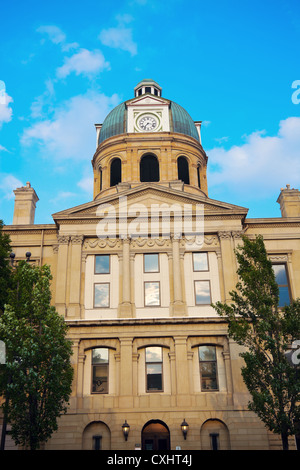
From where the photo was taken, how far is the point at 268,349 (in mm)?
25828

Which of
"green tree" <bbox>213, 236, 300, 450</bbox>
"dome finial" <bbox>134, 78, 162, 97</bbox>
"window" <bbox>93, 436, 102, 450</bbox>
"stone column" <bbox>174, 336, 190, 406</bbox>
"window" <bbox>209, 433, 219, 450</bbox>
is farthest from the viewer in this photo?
"dome finial" <bbox>134, 78, 162, 97</bbox>

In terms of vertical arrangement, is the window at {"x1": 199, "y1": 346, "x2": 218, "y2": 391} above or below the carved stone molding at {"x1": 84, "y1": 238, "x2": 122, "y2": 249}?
below

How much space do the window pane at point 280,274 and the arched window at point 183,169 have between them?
13149 millimetres

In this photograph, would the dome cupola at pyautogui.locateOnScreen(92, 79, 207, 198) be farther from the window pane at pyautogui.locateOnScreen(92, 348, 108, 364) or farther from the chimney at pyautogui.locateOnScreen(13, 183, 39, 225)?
the window pane at pyautogui.locateOnScreen(92, 348, 108, 364)

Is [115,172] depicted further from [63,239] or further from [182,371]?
[182,371]

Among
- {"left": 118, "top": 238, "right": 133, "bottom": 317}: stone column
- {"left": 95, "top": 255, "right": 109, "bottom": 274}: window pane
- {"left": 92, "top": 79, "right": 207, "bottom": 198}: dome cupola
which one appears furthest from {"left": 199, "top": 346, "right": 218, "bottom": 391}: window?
{"left": 92, "top": 79, "right": 207, "bottom": 198}: dome cupola

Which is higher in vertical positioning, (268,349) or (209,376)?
(209,376)

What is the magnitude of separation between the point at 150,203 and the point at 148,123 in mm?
13421

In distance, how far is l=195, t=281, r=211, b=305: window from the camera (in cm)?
3341

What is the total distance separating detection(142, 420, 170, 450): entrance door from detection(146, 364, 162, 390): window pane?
2061 mm

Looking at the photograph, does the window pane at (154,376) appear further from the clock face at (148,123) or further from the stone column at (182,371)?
the clock face at (148,123)

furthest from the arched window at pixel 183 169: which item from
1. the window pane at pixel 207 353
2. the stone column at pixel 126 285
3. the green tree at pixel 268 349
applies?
the green tree at pixel 268 349

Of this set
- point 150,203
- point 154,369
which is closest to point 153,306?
point 154,369

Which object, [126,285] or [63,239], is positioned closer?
[126,285]
